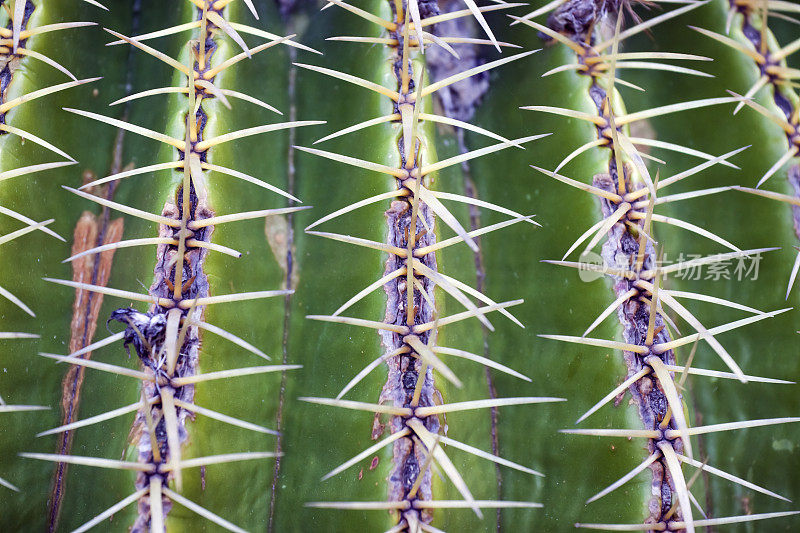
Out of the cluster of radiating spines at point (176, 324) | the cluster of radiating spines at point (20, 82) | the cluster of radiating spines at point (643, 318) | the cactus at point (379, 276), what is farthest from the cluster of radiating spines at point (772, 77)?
the cluster of radiating spines at point (20, 82)

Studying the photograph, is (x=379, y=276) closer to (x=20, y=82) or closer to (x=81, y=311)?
(x=81, y=311)

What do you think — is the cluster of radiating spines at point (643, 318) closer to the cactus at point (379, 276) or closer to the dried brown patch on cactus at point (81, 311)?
the cactus at point (379, 276)

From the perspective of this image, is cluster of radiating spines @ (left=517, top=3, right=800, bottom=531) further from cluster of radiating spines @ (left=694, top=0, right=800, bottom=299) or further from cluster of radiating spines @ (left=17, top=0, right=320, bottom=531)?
cluster of radiating spines @ (left=17, top=0, right=320, bottom=531)

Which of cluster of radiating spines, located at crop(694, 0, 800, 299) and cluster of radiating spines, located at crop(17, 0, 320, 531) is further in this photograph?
cluster of radiating spines, located at crop(694, 0, 800, 299)

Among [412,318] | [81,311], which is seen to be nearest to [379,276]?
[412,318]

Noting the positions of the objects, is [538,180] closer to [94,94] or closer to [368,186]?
[368,186]

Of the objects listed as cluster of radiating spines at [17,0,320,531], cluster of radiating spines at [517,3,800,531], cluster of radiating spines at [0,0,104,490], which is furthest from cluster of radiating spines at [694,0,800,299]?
cluster of radiating spines at [0,0,104,490]

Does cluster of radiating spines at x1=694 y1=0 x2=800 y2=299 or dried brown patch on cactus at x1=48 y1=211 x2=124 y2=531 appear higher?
cluster of radiating spines at x1=694 y1=0 x2=800 y2=299

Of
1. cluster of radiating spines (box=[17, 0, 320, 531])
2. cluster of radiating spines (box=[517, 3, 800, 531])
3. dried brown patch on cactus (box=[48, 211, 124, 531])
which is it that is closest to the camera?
cluster of radiating spines (box=[17, 0, 320, 531])
